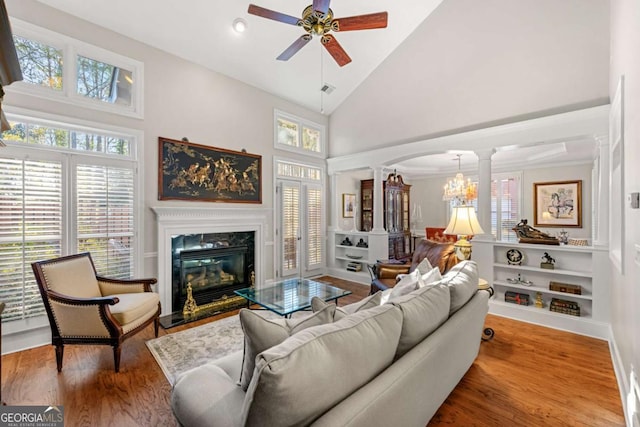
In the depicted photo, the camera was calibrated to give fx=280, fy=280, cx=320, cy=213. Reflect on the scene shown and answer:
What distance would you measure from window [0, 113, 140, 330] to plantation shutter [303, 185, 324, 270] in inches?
118

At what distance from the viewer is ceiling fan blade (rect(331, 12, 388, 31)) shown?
2.56 m

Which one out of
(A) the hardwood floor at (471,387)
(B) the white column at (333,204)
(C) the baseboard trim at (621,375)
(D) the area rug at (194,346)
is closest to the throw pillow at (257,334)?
(A) the hardwood floor at (471,387)

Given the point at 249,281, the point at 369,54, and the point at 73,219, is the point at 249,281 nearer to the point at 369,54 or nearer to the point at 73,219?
the point at 73,219

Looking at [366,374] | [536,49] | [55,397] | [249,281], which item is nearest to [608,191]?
[536,49]

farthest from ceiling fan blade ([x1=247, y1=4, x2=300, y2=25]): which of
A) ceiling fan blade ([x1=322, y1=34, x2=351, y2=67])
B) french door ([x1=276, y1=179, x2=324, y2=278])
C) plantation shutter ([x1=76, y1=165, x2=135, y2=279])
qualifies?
french door ([x1=276, y1=179, x2=324, y2=278])

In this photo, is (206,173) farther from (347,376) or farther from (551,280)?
(551,280)

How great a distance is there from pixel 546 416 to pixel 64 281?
403 centimetres

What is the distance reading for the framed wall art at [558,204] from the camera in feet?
19.0

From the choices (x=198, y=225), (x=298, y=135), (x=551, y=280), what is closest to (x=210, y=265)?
(x=198, y=225)

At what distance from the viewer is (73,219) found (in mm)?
3061

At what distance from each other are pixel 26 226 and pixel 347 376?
3527 mm

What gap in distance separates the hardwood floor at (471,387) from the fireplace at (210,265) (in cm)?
101

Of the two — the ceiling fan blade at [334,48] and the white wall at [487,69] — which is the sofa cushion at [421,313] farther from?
the white wall at [487,69]

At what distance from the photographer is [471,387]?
7.28 feet
